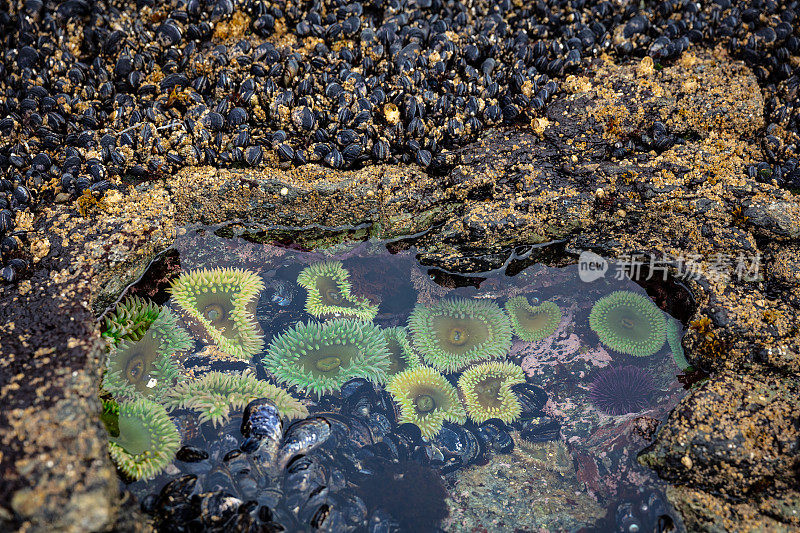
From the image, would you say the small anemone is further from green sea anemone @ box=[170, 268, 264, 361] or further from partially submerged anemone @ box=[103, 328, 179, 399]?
green sea anemone @ box=[170, 268, 264, 361]

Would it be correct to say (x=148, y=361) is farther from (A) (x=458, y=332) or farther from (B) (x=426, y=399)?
(A) (x=458, y=332)

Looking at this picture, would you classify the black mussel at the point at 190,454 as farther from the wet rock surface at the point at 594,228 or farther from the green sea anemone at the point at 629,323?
the green sea anemone at the point at 629,323

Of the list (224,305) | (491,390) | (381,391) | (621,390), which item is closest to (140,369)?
(224,305)

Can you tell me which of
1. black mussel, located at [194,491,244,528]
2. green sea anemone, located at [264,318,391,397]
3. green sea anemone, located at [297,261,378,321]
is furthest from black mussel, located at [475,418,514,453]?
black mussel, located at [194,491,244,528]

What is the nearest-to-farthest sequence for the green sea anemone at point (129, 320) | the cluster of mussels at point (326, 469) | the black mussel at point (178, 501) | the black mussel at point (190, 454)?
the black mussel at point (178, 501) < the cluster of mussels at point (326, 469) < the black mussel at point (190, 454) < the green sea anemone at point (129, 320)

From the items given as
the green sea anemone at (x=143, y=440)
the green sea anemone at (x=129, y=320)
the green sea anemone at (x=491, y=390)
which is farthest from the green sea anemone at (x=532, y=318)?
the green sea anemone at (x=129, y=320)
